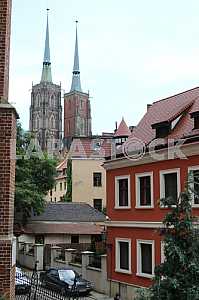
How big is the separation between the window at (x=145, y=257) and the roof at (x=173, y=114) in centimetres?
456

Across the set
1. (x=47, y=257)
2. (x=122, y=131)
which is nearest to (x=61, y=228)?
(x=47, y=257)

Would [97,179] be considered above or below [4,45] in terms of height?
below

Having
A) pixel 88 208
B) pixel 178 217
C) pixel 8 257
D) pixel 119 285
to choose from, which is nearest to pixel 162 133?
pixel 119 285

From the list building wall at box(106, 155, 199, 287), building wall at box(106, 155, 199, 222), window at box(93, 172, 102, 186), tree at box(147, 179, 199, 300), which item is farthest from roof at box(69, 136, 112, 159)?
tree at box(147, 179, 199, 300)

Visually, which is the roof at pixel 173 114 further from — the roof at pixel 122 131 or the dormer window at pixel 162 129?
the roof at pixel 122 131

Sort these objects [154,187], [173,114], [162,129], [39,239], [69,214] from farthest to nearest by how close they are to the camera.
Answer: [69,214] → [39,239] → [173,114] → [162,129] → [154,187]

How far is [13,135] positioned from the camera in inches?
320

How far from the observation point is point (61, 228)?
37.7 m

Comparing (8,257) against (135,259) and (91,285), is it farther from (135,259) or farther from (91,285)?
(91,285)

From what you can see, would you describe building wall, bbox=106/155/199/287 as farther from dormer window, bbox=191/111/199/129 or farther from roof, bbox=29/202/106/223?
roof, bbox=29/202/106/223

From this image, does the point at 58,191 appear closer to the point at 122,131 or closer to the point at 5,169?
the point at 122,131

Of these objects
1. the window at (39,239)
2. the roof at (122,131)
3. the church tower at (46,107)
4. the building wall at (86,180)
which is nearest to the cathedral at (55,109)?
the church tower at (46,107)

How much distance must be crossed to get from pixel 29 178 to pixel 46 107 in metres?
94.2

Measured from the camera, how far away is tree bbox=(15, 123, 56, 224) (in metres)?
31.3
